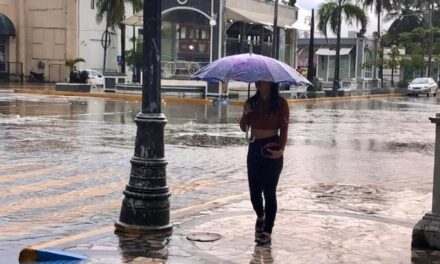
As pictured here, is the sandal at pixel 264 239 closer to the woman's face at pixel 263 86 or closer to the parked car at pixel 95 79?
the woman's face at pixel 263 86

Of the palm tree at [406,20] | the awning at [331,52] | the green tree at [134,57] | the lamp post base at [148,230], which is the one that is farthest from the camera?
the palm tree at [406,20]

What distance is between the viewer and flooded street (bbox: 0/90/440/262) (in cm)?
855

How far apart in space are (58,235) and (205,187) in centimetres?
363

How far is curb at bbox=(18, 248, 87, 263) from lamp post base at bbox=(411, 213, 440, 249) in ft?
11.1

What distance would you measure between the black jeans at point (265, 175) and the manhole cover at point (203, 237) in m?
0.55

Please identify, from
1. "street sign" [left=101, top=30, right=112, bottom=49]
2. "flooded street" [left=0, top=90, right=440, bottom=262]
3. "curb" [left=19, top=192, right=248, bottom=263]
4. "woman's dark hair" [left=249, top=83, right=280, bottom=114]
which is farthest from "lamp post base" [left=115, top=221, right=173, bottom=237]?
"street sign" [left=101, top=30, right=112, bottom=49]

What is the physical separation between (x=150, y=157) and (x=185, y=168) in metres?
5.42

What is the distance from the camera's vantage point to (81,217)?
823 centimetres

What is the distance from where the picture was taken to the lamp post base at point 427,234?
22.4 feet

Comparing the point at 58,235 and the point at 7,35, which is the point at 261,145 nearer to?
the point at 58,235

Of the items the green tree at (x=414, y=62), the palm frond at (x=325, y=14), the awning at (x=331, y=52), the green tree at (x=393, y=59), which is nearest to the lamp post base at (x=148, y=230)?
the palm frond at (x=325, y=14)

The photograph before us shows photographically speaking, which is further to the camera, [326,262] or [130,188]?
[130,188]

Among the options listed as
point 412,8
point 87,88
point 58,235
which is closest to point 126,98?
point 87,88

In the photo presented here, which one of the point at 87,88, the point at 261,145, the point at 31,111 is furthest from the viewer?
the point at 87,88
